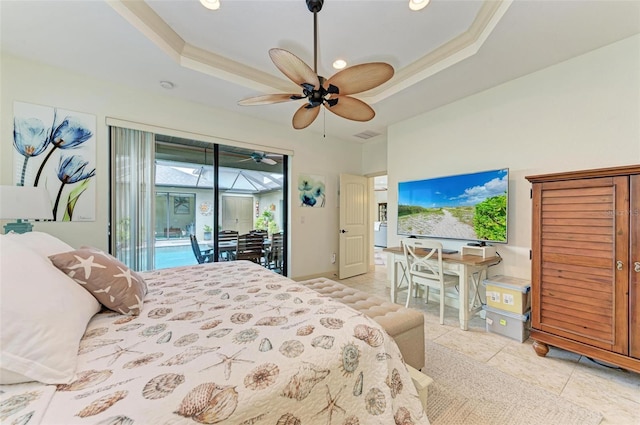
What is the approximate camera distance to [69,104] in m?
2.62

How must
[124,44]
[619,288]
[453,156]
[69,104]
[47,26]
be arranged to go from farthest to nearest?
[453,156] → [69,104] → [124,44] → [47,26] → [619,288]

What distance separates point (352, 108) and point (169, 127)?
7.98ft

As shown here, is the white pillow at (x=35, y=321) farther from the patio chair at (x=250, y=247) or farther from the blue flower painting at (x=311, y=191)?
the blue flower painting at (x=311, y=191)

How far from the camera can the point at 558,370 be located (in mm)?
1933

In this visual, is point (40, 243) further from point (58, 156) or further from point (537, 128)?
point (537, 128)

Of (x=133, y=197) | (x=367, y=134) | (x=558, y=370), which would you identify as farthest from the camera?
(x=367, y=134)

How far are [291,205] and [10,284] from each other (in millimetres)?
3497

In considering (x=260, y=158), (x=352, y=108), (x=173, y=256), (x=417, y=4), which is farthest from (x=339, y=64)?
(x=173, y=256)

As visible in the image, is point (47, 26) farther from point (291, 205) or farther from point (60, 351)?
point (291, 205)

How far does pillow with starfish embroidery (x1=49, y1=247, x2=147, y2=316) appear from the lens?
3.95 feet

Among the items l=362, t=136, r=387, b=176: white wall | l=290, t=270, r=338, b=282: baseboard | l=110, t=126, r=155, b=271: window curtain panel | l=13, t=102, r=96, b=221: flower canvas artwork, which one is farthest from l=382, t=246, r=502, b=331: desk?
l=13, t=102, r=96, b=221: flower canvas artwork

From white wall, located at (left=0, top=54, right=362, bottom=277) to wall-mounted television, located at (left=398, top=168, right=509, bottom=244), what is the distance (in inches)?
59.0

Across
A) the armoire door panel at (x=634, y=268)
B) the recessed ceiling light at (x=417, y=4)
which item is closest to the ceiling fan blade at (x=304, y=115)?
the recessed ceiling light at (x=417, y=4)

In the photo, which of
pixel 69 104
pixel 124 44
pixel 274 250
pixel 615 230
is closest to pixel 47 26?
pixel 124 44
